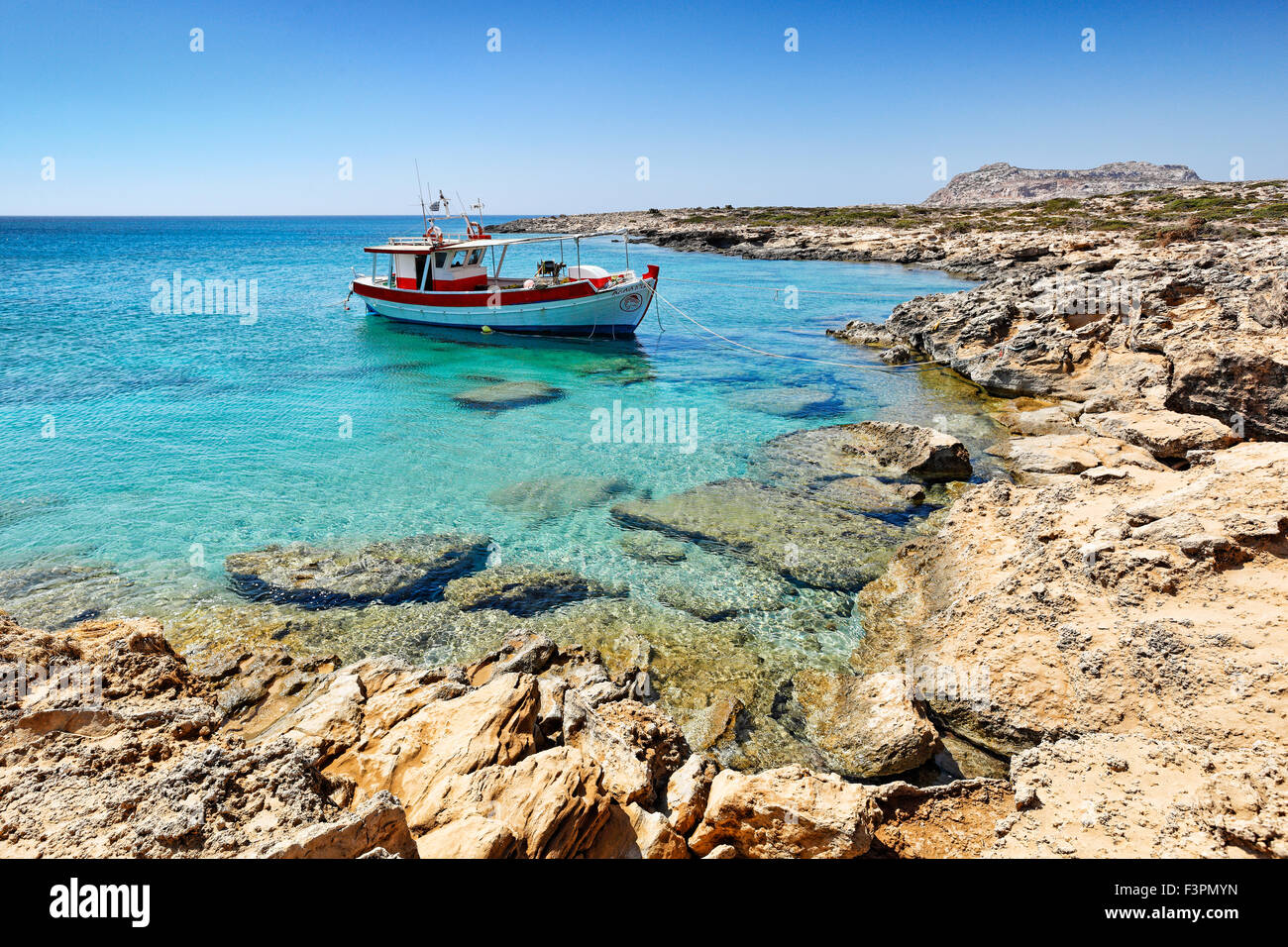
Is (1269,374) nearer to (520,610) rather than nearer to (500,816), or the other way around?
(520,610)

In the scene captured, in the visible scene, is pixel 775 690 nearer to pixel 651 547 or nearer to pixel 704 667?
pixel 704 667

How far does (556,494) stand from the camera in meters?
12.1

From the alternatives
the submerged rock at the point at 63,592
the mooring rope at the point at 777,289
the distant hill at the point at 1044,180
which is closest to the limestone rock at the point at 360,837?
the submerged rock at the point at 63,592

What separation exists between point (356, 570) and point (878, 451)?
397 inches

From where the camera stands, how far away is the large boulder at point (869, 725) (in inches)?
222

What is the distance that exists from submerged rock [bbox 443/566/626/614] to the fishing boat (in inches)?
718

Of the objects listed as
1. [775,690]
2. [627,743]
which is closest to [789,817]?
[627,743]

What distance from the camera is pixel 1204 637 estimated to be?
16.7 ft

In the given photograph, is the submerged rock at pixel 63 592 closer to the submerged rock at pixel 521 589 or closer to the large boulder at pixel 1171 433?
the submerged rock at pixel 521 589

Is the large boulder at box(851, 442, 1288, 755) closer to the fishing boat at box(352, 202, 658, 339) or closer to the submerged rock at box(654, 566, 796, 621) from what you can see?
the submerged rock at box(654, 566, 796, 621)

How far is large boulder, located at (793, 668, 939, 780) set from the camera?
5.64m
